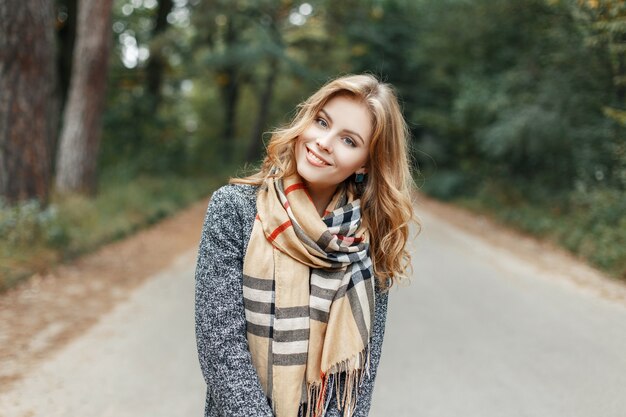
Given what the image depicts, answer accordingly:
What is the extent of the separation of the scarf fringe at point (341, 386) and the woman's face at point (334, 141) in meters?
0.62

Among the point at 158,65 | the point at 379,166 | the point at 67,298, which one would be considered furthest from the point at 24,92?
the point at 158,65

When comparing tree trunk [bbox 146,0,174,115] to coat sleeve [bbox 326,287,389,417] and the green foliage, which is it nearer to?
the green foliage

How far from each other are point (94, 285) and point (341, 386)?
5867 millimetres

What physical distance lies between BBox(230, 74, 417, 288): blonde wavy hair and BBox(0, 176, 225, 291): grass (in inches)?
208

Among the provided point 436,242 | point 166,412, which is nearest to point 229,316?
point 166,412

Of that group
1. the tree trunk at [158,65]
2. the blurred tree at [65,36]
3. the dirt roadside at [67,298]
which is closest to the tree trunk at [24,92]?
the dirt roadside at [67,298]

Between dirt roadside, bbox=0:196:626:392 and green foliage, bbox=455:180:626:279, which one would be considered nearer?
dirt roadside, bbox=0:196:626:392

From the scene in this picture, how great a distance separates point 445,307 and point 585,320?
4.68 feet

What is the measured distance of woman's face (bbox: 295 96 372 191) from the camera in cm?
208

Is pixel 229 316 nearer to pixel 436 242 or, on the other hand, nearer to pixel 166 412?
pixel 166 412

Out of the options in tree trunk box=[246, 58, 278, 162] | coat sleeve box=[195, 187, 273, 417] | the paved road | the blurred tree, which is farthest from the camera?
tree trunk box=[246, 58, 278, 162]

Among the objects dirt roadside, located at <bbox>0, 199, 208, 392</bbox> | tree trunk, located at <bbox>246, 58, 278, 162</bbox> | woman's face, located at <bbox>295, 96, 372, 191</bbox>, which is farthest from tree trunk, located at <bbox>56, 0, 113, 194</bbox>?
tree trunk, located at <bbox>246, 58, 278, 162</bbox>

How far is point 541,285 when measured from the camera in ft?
26.8

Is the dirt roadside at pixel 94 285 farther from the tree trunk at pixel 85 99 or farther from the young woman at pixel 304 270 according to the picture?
the young woman at pixel 304 270
